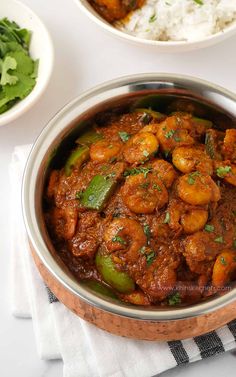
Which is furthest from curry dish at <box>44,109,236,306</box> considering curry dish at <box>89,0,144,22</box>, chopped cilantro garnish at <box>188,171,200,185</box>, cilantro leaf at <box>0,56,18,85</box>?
curry dish at <box>89,0,144,22</box>

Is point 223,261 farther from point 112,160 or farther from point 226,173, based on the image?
point 112,160

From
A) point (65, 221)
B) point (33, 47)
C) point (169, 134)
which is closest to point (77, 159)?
point (65, 221)

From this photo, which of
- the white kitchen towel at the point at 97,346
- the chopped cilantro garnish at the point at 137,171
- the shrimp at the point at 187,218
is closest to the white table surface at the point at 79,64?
the white kitchen towel at the point at 97,346

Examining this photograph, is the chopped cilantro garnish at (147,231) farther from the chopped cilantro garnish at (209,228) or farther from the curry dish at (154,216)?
the chopped cilantro garnish at (209,228)

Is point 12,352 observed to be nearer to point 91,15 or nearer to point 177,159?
point 177,159

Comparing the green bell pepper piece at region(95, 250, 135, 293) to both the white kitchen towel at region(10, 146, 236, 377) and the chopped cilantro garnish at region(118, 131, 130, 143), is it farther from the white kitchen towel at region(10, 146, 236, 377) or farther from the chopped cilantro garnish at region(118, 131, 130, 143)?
the chopped cilantro garnish at region(118, 131, 130, 143)

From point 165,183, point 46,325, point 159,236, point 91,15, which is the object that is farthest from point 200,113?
point 46,325

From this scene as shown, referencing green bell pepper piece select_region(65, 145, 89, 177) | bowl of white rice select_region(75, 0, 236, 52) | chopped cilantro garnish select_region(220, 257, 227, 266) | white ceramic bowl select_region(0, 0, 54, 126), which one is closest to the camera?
chopped cilantro garnish select_region(220, 257, 227, 266)
